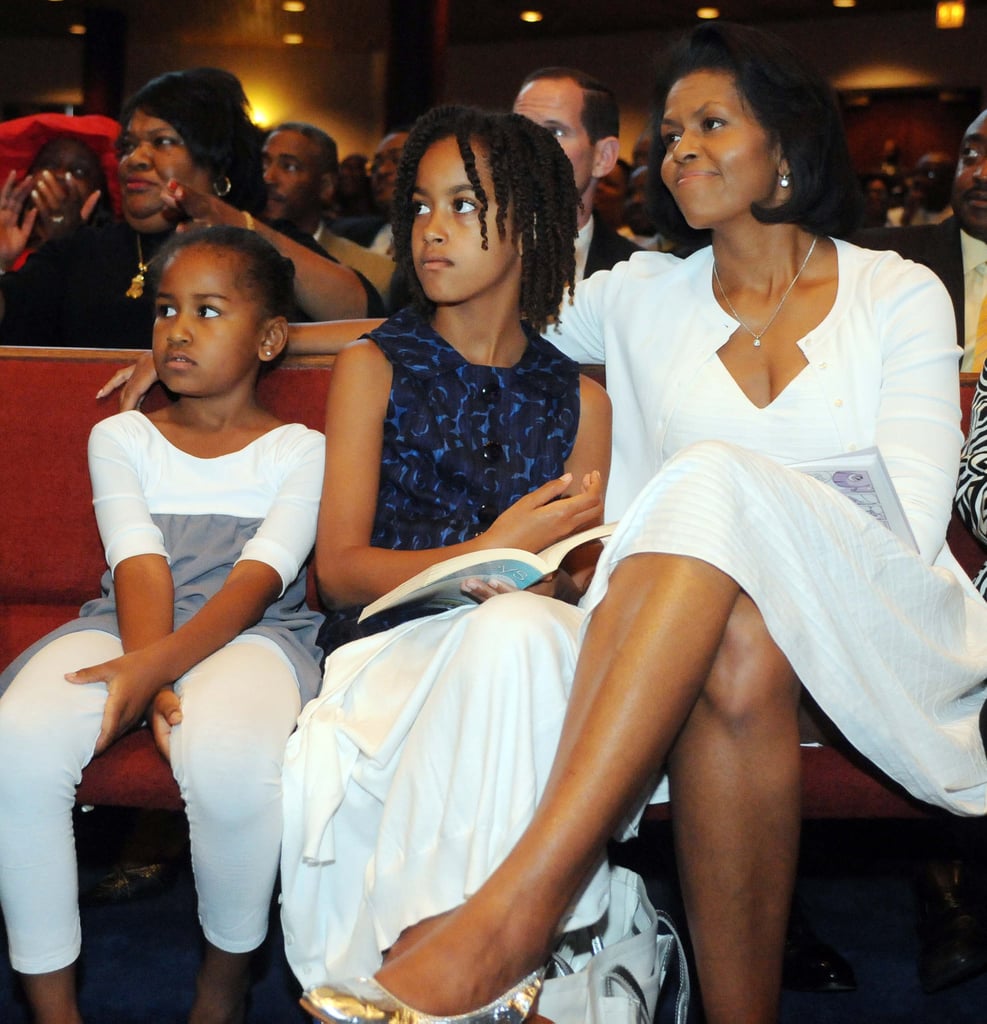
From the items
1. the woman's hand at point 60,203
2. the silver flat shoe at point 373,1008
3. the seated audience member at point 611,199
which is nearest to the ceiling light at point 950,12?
the seated audience member at point 611,199

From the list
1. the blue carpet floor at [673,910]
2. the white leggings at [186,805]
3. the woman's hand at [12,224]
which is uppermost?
the woman's hand at [12,224]

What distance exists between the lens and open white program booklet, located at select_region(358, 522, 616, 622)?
59.5 inches

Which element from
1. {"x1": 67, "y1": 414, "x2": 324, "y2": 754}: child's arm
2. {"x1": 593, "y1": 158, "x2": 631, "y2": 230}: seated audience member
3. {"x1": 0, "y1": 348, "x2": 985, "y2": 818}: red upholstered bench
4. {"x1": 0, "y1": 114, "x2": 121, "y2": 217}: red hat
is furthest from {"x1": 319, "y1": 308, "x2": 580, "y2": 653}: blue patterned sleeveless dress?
{"x1": 593, "y1": 158, "x2": 631, "y2": 230}: seated audience member

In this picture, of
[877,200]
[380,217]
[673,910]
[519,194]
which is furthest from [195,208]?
[877,200]

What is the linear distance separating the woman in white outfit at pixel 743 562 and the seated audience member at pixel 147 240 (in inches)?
26.6

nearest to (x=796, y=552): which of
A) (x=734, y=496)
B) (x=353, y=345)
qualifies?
(x=734, y=496)

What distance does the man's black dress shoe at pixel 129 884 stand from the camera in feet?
7.34

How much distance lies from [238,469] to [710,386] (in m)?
0.76

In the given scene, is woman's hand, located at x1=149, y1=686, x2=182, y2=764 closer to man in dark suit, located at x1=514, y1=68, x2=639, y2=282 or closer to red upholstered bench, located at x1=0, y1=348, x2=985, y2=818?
red upholstered bench, located at x1=0, y1=348, x2=985, y2=818

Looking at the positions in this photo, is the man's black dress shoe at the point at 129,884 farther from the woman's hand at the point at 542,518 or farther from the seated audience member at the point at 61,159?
the seated audience member at the point at 61,159

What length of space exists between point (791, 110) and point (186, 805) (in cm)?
137

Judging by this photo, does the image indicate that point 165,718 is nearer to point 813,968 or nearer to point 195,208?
point 813,968

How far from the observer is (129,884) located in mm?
2264

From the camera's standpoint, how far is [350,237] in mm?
5258
